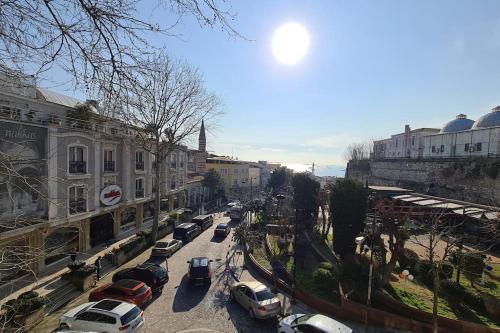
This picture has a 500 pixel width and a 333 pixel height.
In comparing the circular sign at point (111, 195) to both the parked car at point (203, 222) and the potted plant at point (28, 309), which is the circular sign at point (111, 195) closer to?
the parked car at point (203, 222)

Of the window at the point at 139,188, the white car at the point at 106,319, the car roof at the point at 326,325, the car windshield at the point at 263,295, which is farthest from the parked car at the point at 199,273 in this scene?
the window at the point at 139,188

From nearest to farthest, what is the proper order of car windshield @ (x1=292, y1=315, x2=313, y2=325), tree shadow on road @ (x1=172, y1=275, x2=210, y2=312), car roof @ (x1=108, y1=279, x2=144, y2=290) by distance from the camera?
car windshield @ (x1=292, y1=315, x2=313, y2=325), car roof @ (x1=108, y1=279, x2=144, y2=290), tree shadow on road @ (x1=172, y1=275, x2=210, y2=312)

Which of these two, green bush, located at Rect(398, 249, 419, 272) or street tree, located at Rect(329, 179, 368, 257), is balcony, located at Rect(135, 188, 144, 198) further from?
green bush, located at Rect(398, 249, 419, 272)

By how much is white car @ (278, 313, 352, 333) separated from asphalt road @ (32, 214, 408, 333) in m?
1.18

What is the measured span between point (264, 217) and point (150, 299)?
24.0m

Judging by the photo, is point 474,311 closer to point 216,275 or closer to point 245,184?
point 216,275

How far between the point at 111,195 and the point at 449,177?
41.7 m

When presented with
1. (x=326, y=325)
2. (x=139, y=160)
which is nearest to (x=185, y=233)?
(x=139, y=160)

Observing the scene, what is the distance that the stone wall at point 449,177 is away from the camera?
110 feet

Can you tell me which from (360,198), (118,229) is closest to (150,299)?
(118,229)

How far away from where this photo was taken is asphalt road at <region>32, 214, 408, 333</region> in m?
13.5

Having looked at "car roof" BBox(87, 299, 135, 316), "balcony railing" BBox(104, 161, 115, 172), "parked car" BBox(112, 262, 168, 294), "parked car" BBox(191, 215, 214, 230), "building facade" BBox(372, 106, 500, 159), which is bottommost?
"parked car" BBox(191, 215, 214, 230)

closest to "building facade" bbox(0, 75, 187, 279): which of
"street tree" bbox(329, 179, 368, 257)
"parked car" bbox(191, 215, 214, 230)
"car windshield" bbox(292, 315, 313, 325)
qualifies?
"parked car" bbox(191, 215, 214, 230)

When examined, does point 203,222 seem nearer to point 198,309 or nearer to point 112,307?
point 198,309
